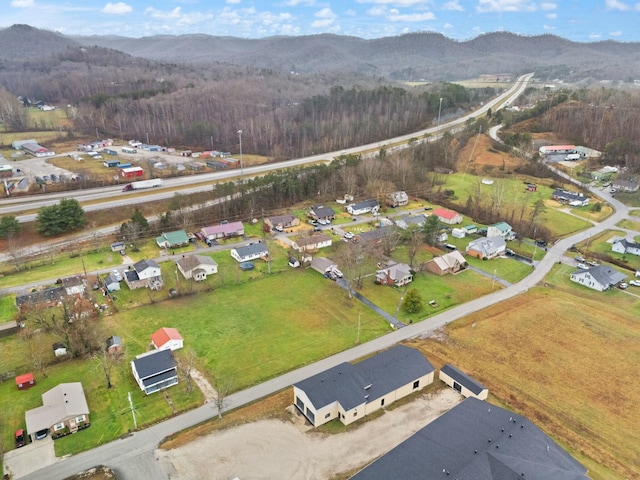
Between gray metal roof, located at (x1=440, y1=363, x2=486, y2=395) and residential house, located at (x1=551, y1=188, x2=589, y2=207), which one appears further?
residential house, located at (x1=551, y1=188, x2=589, y2=207)

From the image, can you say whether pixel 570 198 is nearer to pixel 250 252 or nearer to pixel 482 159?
pixel 482 159

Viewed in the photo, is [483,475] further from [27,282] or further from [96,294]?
[27,282]

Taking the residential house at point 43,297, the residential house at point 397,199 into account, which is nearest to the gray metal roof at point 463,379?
the residential house at point 43,297

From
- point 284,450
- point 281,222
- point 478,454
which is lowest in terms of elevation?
point 284,450

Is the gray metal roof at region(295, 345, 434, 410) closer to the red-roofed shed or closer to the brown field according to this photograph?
the red-roofed shed

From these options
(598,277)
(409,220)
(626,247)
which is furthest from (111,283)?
(626,247)

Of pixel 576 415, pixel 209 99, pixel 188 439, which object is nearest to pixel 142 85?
pixel 209 99

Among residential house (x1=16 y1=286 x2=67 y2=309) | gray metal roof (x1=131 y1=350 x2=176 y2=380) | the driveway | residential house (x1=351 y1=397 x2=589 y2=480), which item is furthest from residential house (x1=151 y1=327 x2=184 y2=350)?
residential house (x1=351 y1=397 x2=589 y2=480)
